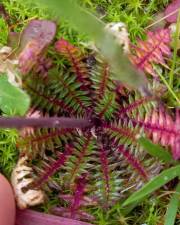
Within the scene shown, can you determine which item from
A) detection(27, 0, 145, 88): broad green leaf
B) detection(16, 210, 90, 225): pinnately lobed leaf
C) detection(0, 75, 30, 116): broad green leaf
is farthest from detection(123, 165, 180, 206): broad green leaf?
detection(27, 0, 145, 88): broad green leaf

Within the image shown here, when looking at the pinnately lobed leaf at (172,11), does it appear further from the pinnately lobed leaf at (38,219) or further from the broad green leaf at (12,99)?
the pinnately lobed leaf at (38,219)

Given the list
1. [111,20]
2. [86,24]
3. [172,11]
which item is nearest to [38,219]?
[111,20]

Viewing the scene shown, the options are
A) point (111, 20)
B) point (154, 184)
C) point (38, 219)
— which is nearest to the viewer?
point (154, 184)

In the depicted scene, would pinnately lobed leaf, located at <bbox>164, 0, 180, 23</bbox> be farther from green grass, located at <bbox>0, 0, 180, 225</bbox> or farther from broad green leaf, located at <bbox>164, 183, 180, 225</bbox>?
broad green leaf, located at <bbox>164, 183, 180, 225</bbox>

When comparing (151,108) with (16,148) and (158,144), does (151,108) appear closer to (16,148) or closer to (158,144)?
(158,144)

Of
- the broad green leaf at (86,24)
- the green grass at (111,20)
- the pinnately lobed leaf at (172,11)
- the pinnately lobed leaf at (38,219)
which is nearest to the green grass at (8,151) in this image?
the green grass at (111,20)

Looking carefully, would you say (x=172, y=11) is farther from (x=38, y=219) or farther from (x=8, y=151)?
(x=38, y=219)
